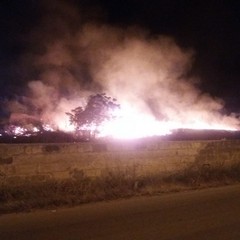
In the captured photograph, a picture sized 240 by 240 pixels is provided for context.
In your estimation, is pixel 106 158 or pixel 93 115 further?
pixel 93 115

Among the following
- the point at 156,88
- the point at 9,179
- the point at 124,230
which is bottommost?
the point at 124,230

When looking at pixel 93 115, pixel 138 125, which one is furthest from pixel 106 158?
pixel 138 125

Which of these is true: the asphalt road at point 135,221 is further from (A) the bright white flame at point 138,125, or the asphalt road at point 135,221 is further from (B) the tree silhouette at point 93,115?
(B) the tree silhouette at point 93,115

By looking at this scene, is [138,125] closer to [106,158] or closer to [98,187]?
[106,158]

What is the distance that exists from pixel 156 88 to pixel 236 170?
43.7 ft

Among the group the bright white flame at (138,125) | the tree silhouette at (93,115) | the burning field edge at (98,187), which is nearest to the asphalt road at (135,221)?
the burning field edge at (98,187)

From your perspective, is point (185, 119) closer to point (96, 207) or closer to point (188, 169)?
point (188, 169)

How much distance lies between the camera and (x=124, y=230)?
25.9 ft

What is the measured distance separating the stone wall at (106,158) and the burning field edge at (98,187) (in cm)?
17

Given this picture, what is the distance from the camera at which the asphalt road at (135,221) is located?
7551mm

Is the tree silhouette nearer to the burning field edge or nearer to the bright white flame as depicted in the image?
the bright white flame

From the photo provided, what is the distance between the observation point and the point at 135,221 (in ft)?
28.1

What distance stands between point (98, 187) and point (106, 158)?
3.57 ft

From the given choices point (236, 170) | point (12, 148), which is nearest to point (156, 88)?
point (236, 170)
